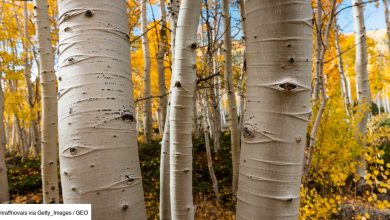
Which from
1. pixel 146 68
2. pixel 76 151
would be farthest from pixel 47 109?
pixel 146 68

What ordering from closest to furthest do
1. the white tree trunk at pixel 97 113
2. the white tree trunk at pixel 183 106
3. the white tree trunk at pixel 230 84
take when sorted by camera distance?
the white tree trunk at pixel 97 113 < the white tree trunk at pixel 183 106 < the white tree trunk at pixel 230 84

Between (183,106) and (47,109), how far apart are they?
2508 millimetres

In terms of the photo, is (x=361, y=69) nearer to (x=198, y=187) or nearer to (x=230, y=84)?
(x=230, y=84)

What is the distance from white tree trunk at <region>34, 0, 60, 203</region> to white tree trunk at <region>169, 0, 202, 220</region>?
7.86 ft

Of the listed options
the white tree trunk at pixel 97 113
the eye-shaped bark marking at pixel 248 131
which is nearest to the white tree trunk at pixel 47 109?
the white tree trunk at pixel 97 113

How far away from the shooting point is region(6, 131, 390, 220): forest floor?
14.1 ft

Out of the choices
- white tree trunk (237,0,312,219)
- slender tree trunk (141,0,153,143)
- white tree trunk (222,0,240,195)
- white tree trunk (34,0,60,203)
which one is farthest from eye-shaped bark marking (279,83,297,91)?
slender tree trunk (141,0,153,143)

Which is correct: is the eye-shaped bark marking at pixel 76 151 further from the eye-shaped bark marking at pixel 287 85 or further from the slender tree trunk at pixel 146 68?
the slender tree trunk at pixel 146 68

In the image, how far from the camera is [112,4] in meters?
0.83

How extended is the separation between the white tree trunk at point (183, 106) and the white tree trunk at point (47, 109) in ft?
7.86

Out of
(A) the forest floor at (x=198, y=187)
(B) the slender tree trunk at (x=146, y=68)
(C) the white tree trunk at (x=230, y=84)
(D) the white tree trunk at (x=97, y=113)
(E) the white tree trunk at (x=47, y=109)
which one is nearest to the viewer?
(D) the white tree trunk at (x=97, y=113)

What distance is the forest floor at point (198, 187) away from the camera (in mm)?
4312

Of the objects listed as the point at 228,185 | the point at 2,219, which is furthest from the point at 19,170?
the point at 2,219

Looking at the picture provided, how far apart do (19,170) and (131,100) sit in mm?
8579
